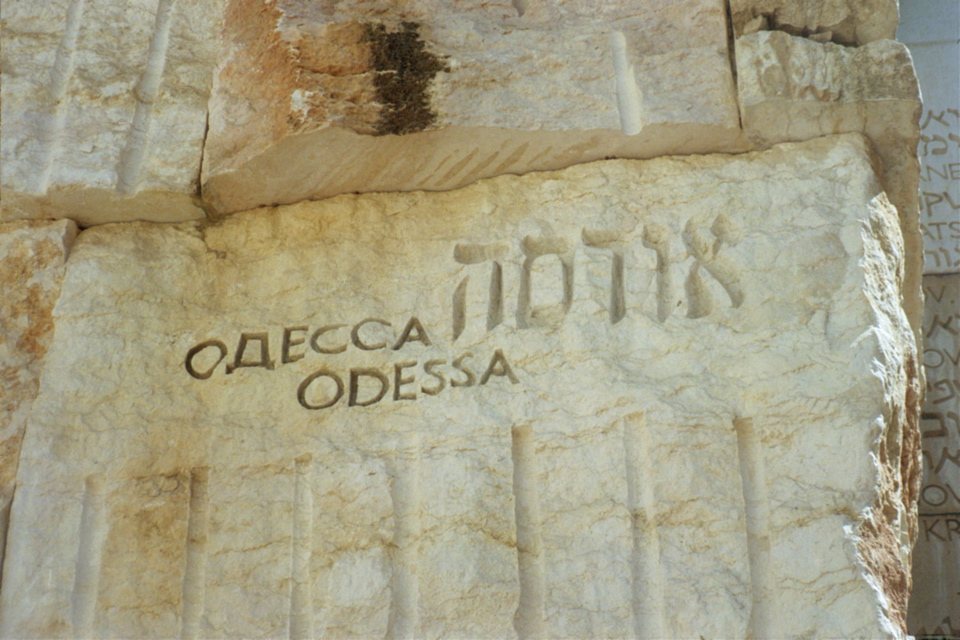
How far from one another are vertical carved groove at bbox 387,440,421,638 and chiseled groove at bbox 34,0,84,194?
1.21 metres

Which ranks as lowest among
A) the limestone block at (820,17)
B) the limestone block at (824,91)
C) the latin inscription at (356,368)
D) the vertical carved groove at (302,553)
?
the vertical carved groove at (302,553)

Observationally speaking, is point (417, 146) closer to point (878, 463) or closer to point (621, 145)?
point (621, 145)

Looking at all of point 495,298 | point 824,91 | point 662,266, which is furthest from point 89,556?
point 824,91

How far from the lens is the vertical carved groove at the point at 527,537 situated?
285 cm

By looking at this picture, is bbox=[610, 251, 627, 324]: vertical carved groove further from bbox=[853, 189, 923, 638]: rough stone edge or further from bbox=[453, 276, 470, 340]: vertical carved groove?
bbox=[853, 189, 923, 638]: rough stone edge

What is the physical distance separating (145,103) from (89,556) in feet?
4.09

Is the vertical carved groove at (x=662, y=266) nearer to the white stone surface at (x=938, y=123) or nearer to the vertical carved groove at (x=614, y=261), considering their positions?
the vertical carved groove at (x=614, y=261)

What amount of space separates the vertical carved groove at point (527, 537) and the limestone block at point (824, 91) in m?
1.03

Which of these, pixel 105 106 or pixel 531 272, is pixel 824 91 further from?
pixel 105 106

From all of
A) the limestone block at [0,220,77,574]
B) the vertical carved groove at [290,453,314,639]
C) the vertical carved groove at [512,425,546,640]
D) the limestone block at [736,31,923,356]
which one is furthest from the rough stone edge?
the limestone block at [0,220,77,574]

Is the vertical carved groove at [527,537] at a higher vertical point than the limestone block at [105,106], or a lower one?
lower

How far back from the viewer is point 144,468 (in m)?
3.13

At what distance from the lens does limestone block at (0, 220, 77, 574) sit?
3.16 metres

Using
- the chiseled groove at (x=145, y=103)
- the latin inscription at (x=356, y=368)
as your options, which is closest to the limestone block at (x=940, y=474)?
the latin inscription at (x=356, y=368)
